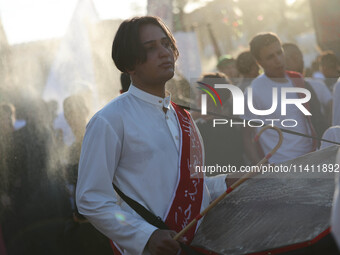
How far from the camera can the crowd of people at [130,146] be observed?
231cm

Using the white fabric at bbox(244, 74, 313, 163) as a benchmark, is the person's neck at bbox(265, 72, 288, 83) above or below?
above

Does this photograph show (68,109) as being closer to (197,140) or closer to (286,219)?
(197,140)

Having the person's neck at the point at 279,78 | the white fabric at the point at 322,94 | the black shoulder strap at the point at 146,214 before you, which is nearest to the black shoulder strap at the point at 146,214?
the black shoulder strap at the point at 146,214

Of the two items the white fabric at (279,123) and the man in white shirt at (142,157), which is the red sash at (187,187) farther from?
the white fabric at (279,123)

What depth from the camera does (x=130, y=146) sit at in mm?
2354

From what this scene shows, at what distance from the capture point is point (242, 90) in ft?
16.4

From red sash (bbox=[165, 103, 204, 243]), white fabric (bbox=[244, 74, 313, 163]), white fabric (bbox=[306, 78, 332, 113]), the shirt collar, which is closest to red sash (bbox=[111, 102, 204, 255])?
red sash (bbox=[165, 103, 204, 243])

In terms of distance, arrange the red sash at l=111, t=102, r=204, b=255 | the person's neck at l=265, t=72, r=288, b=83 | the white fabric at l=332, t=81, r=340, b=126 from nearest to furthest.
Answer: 1. the red sash at l=111, t=102, r=204, b=255
2. the white fabric at l=332, t=81, r=340, b=126
3. the person's neck at l=265, t=72, r=288, b=83

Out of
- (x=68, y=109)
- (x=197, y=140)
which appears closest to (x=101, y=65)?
(x=68, y=109)

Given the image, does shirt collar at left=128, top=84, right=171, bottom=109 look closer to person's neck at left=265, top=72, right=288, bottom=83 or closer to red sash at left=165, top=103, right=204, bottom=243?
red sash at left=165, top=103, right=204, bottom=243

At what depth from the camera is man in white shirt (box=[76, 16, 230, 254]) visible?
7.50 feet

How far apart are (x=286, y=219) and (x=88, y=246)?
7.96 feet

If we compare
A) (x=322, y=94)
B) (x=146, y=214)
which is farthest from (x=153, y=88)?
(x=322, y=94)

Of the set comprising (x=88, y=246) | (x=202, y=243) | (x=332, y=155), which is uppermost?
(x=332, y=155)
